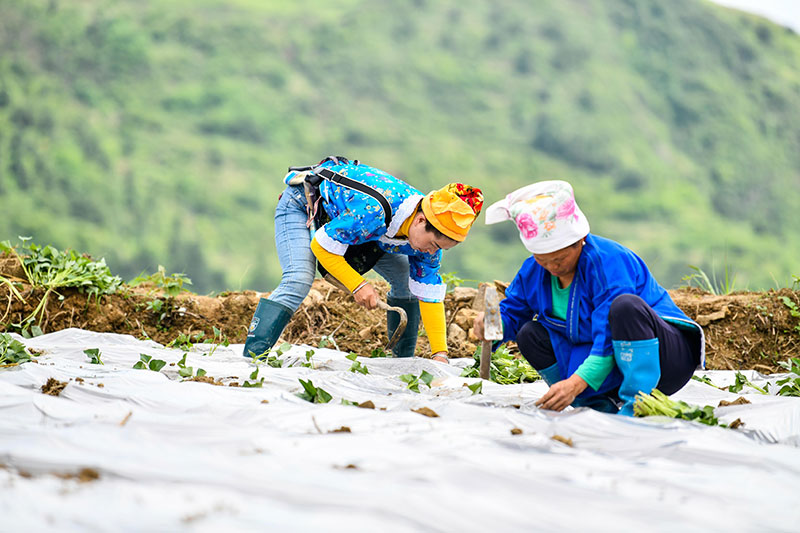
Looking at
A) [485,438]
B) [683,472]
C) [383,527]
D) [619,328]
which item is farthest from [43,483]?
[619,328]

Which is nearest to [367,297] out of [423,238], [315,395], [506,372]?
[423,238]

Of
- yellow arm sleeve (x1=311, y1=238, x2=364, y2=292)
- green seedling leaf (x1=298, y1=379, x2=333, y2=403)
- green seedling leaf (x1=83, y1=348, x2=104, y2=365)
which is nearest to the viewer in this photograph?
green seedling leaf (x1=298, y1=379, x2=333, y2=403)

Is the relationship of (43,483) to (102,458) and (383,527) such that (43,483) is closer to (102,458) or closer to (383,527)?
(102,458)

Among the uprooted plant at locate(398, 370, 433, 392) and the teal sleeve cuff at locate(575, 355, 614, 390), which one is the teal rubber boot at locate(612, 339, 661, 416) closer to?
the teal sleeve cuff at locate(575, 355, 614, 390)

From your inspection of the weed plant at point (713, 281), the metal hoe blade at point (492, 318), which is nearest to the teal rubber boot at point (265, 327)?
the metal hoe blade at point (492, 318)

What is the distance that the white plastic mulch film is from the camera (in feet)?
4.23

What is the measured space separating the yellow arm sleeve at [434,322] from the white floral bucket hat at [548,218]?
151 cm

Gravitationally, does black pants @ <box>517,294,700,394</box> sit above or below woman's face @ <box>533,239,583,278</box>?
below

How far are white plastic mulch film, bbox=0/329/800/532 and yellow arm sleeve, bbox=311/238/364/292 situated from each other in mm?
990

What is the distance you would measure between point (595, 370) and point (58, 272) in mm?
3763

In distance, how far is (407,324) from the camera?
3854mm

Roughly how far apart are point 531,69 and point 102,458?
2500 cm

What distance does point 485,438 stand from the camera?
6.06 ft

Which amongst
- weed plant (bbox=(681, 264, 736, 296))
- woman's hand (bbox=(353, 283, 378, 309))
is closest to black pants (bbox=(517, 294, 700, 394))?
woman's hand (bbox=(353, 283, 378, 309))
